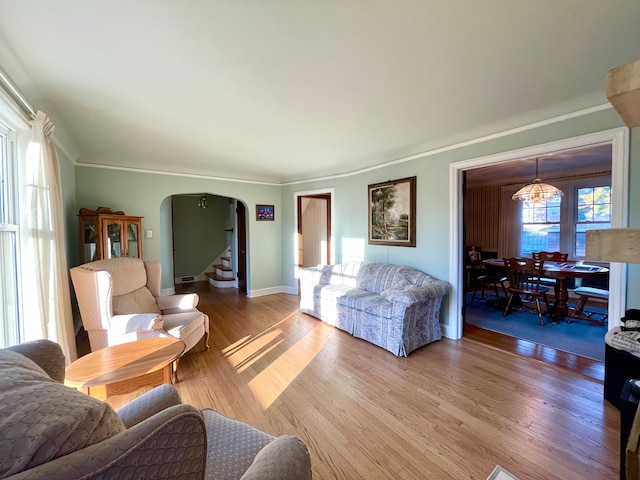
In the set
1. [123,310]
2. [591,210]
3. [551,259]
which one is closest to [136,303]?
[123,310]

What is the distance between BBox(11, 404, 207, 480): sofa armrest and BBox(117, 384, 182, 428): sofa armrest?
1.62ft

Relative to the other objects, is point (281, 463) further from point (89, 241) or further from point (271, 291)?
point (271, 291)

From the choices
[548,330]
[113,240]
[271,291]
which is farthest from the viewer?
[271,291]

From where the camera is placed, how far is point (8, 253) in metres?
1.87

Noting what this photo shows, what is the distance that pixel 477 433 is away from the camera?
1.77 meters

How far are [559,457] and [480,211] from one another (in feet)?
19.7

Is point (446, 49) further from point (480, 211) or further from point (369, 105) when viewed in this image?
point (480, 211)

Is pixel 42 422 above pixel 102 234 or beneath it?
beneath

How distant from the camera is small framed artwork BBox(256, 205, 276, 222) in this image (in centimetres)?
544

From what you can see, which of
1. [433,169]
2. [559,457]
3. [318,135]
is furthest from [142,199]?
[559,457]

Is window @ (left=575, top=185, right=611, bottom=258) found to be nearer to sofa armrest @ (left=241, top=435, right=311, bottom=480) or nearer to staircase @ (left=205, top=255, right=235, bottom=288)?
sofa armrest @ (left=241, top=435, right=311, bottom=480)

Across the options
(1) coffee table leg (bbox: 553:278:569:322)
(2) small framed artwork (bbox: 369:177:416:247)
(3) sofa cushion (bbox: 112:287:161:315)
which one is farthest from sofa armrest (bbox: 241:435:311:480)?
(1) coffee table leg (bbox: 553:278:569:322)

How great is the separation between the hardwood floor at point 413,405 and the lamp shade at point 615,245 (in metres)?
1.54

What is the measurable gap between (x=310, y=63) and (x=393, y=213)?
256 centimetres
